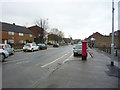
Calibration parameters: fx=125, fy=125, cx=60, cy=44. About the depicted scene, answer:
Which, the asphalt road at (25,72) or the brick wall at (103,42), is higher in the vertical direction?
the brick wall at (103,42)

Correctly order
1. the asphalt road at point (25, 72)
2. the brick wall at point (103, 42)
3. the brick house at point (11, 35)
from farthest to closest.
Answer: the brick wall at point (103, 42)
the brick house at point (11, 35)
the asphalt road at point (25, 72)

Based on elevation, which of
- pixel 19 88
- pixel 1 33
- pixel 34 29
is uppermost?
pixel 34 29

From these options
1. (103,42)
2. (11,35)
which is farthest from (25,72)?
(103,42)

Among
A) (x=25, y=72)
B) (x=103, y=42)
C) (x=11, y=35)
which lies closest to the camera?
(x=25, y=72)

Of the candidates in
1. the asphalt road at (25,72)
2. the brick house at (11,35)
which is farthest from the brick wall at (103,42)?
the asphalt road at (25,72)

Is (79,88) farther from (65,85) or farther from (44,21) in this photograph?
(44,21)

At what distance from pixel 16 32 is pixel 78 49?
Result: 34.6m

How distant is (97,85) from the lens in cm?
519

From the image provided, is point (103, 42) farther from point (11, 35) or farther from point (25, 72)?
point (25, 72)

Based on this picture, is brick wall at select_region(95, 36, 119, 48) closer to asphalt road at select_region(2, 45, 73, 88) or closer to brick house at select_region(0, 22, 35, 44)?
brick house at select_region(0, 22, 35, 44)

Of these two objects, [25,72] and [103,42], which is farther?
[103,42]

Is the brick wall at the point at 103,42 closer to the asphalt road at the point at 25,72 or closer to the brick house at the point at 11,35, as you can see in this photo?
the brick house at the point at 11,35

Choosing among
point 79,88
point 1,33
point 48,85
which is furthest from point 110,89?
point 1,33

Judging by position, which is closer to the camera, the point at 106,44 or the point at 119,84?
the point at 119,84
